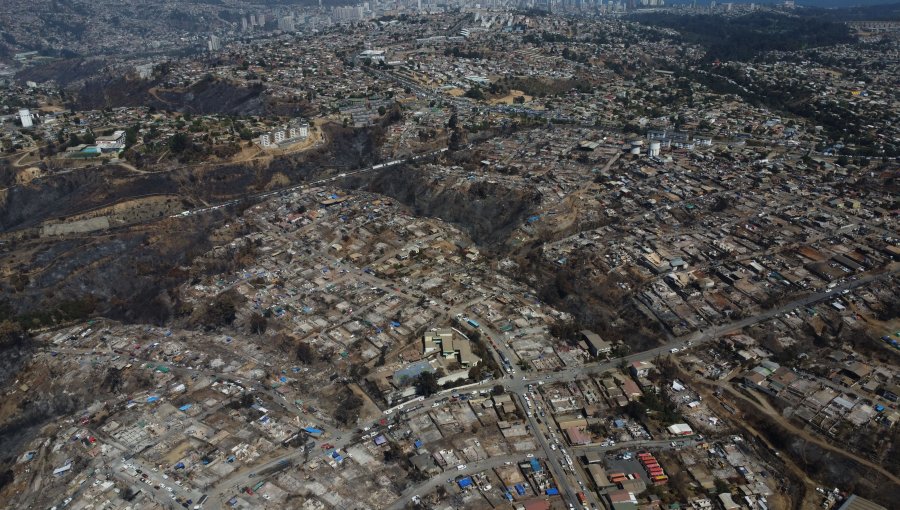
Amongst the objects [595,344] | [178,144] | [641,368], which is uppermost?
[178,144]

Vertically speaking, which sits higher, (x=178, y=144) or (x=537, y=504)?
(x=178, y=144)

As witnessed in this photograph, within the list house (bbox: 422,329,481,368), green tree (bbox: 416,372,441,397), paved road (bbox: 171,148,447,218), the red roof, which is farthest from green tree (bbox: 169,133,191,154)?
the red roof

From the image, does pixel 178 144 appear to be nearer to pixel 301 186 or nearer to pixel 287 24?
pixel 301 186

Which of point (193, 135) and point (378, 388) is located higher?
point (193, 135)

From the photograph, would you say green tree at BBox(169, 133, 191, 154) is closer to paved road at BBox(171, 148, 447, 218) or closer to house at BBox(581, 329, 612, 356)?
paved road at BBox(171, 148, 447, 218)

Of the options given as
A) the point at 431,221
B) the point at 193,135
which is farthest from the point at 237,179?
the point at 431,221

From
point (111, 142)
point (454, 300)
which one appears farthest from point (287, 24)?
point (454, 300)

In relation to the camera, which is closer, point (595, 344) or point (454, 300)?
point (595, 344)

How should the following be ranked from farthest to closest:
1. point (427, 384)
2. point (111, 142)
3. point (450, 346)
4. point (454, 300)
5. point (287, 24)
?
point (287, 24) → point (111, 142) → point (454, 300) → point (450, 346) → point (427, 384)

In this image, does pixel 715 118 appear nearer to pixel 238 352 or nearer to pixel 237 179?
pixel 237 179
